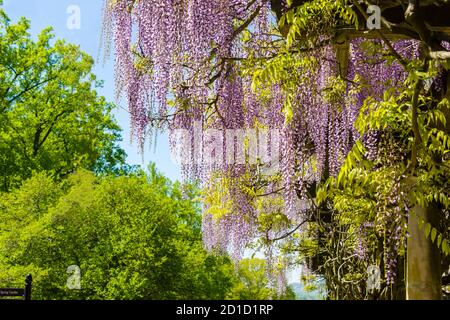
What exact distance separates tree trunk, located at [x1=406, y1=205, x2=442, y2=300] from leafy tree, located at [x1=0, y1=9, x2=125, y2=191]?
17.9 m

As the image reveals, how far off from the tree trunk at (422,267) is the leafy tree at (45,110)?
703 inches

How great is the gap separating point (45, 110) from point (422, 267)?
63.1 feet

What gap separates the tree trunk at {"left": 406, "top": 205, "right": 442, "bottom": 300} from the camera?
5.94m

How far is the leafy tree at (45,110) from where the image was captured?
23.1m

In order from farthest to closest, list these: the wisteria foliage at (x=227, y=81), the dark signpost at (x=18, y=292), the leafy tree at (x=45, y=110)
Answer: the leafy tree at (x=45, y=110) < the dark signpost at (x=18, y=292) < the wisteria foliage at (x=227, y=81)

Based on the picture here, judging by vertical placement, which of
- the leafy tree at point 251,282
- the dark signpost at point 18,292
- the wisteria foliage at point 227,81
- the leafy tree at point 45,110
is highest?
the leafy tree at point 45,110

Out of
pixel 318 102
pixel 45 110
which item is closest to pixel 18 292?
pixel 318 102

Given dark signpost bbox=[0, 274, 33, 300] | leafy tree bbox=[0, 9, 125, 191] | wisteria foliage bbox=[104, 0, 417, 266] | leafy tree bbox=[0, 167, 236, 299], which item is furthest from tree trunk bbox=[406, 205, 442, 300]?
leafy tree bbox=[0, 9, 125, 191]

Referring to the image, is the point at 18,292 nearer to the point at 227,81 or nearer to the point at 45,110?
the point at 227,81

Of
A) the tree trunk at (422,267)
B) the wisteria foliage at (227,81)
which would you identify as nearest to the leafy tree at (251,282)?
the wisteria foliage at (227,81)

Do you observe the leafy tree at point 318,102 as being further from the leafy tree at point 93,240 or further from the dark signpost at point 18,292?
the leafy tree at point 93,240

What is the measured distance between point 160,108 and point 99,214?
14545mm

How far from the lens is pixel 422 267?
5.94 metres

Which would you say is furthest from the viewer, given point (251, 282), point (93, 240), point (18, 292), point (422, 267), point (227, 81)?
point (251, 282)
